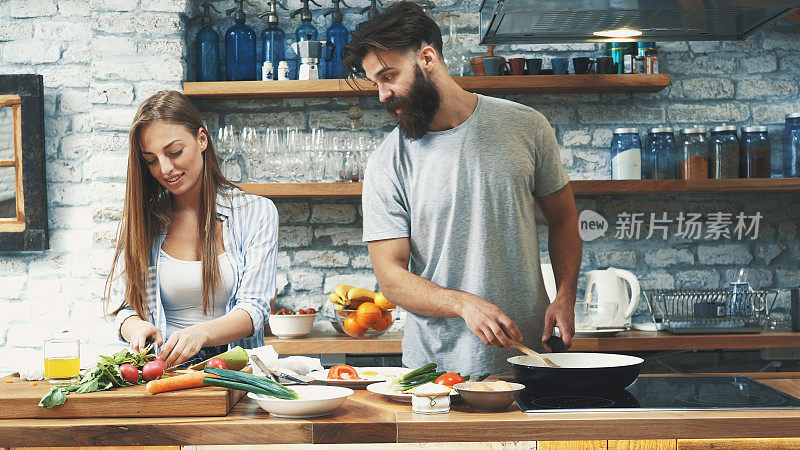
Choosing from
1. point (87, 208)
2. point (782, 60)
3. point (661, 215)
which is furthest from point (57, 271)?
point (782, 60)

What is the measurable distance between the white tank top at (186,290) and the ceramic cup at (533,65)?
2.02 m

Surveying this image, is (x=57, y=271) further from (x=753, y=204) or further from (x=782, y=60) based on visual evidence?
(x=782, y=60)

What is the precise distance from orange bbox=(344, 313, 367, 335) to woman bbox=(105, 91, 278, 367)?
1.14 metres

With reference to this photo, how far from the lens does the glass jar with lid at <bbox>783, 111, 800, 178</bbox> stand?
3.63m

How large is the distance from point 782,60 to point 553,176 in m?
2.27

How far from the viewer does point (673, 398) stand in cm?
169

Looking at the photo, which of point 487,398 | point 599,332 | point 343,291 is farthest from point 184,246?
point 599,332

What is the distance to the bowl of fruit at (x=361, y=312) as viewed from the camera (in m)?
3.35

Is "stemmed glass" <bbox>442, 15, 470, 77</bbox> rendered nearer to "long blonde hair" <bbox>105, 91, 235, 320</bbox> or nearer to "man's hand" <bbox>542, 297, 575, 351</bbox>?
"long blonde hair" <bbox>105, 91, 235, 320</bbox>

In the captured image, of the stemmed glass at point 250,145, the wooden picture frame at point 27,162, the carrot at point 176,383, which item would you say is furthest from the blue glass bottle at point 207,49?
the carrot at point 176,383

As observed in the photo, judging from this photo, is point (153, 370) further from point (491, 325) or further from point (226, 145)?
point (226, 145)

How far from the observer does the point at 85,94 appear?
3.88m

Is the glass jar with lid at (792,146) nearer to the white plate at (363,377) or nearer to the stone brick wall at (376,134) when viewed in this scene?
the stone brick wall at (376,134)

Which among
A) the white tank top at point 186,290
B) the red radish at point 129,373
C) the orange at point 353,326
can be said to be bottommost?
the orange at point 353,326
